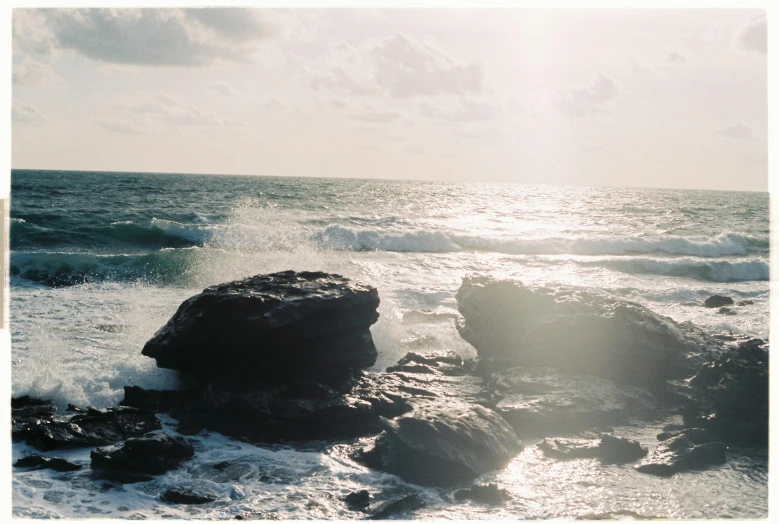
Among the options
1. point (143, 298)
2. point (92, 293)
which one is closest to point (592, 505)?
point (143, 298)

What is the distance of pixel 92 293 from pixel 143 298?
1397 millimetres

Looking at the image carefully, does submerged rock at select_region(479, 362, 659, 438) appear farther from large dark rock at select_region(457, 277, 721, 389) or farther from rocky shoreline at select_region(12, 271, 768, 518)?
large dark rock at select_region(457, 277, 721, 389)

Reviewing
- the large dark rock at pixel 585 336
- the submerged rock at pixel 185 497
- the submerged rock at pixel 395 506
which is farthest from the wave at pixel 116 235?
the submerged rock at pixel 395 506

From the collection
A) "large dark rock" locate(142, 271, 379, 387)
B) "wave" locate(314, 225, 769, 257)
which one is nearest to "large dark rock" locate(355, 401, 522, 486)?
"large dark rock" locate(142, 271, 379, 387)

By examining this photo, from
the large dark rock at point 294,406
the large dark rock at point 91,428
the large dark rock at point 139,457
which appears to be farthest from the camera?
the large dark rock at point 294,406

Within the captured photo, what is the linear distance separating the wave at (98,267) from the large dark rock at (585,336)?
444 inches

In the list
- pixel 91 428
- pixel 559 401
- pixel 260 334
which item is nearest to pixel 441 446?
pixel 559 401

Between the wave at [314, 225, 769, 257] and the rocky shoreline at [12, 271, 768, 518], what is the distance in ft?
61.7

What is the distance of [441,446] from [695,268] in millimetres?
23006

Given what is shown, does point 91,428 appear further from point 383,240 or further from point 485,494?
point 383,240

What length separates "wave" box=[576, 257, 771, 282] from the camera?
25.9 m

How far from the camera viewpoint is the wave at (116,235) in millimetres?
27609

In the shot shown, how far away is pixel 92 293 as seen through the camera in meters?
16.7

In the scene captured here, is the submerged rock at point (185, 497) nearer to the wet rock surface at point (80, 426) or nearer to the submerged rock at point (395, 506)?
the submerged rock at point (395, 506)
